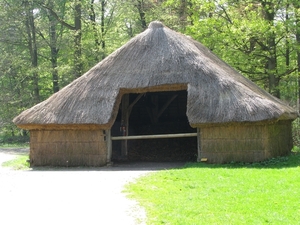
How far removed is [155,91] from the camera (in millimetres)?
15938

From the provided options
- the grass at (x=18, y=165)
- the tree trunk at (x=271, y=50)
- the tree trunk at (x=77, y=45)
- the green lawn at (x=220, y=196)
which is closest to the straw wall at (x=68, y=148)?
the grass at (x=18, y=165)

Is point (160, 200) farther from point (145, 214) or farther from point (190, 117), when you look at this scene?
point (190, 117)

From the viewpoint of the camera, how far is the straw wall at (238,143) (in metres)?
14.2

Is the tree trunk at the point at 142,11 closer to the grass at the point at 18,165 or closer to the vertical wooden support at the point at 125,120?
the vertical wooden support at the point at 125,120

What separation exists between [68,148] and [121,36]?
898 inches

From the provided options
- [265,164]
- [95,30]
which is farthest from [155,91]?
[95,30]

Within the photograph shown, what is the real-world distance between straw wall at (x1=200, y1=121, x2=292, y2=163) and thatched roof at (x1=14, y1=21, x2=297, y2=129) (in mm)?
620

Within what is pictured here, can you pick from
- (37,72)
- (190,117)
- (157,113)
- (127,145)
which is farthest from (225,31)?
(37,72)

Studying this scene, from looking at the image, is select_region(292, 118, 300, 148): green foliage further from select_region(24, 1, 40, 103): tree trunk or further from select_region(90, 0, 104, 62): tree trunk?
select_region(24, 1, 40, 103): tree trunk

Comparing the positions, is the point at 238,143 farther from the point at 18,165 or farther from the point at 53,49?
the point at 53,49

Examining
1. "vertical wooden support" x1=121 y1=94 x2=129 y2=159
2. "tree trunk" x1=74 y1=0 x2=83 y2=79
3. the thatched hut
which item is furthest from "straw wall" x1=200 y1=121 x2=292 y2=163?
"tree trunk" x1=74 y1=0 x2=83 y2=79

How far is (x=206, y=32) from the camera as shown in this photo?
2256 centimetres

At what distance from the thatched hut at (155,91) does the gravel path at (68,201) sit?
3.30 m

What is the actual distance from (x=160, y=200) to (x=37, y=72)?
24141mm
